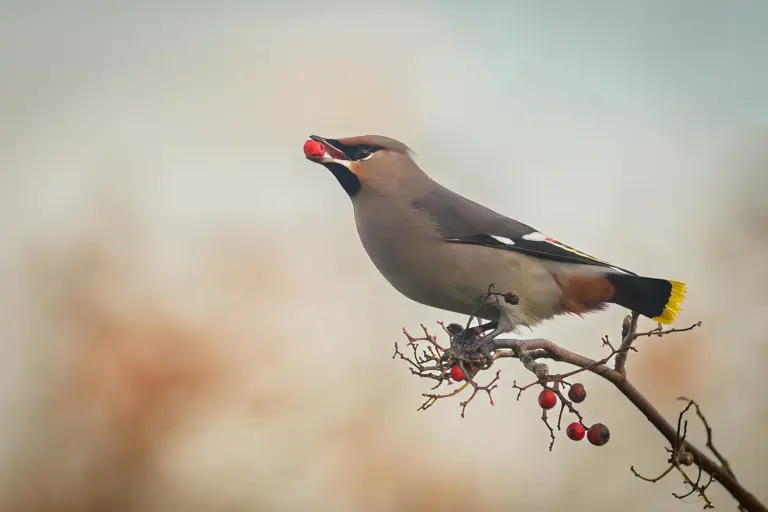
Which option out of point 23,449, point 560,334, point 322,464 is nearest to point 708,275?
point 560,334

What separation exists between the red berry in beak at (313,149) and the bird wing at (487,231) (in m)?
0.30

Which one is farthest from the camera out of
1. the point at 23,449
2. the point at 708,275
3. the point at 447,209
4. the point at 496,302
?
the point at 708,275

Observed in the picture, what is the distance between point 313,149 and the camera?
6.32ft

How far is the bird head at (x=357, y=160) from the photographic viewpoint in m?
1.97

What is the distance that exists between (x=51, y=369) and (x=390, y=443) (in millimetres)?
1257

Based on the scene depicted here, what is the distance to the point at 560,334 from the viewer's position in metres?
2.53

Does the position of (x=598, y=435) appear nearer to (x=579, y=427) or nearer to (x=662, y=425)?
(x=579, y=427)

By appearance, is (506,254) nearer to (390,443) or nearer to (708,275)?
(390,443)

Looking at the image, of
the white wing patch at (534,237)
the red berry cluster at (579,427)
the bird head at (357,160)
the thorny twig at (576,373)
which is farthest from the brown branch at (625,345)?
the bird head at (357,160)

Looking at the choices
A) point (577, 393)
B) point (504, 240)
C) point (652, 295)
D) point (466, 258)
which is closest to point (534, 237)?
point (504, 240)

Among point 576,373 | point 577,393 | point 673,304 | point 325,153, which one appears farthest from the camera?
point 325,153

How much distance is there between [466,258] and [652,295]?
1.60 ft

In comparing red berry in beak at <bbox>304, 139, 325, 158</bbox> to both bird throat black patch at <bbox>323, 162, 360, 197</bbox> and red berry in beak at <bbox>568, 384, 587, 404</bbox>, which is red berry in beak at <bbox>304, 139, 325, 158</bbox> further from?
red berry in beak at <bbox>568, 384, 587, 404</bbox>

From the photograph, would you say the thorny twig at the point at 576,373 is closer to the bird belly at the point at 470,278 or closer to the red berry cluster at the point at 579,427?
the red berry cluster at the point at 579,427
